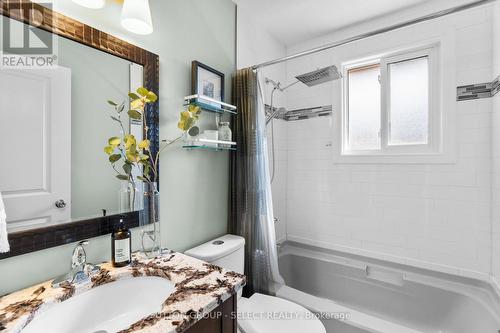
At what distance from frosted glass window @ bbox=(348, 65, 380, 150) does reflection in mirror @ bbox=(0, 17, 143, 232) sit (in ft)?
6.41

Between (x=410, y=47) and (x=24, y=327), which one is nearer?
(x=24, y=327)

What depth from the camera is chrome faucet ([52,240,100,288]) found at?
34.3 inches

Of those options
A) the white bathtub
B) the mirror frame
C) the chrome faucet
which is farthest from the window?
the chrome faucet

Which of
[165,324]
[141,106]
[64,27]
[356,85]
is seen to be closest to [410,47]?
[356,85]

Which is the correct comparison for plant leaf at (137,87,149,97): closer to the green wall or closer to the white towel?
the green wall

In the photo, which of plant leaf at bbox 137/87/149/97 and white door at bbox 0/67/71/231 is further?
plant leaf at bbox 137/87/149/97

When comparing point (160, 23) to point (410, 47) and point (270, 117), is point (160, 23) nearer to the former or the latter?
point (270, 117)

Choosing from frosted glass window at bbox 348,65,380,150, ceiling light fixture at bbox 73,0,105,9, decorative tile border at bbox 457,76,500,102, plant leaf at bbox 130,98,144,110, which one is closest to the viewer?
ceiling light fixture at bbox 73,0,105,9

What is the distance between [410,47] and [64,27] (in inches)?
91.6

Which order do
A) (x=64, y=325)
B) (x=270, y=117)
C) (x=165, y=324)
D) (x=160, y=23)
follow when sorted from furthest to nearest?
(x=270, y=117) → (x=160, y=23) → (x=64, y=325) → (x=165, y=324)

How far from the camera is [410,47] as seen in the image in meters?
1.98

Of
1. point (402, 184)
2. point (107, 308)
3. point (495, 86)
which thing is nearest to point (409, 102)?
point (495, 86)

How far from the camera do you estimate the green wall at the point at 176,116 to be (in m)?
1.08

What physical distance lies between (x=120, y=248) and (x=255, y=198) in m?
0.92
